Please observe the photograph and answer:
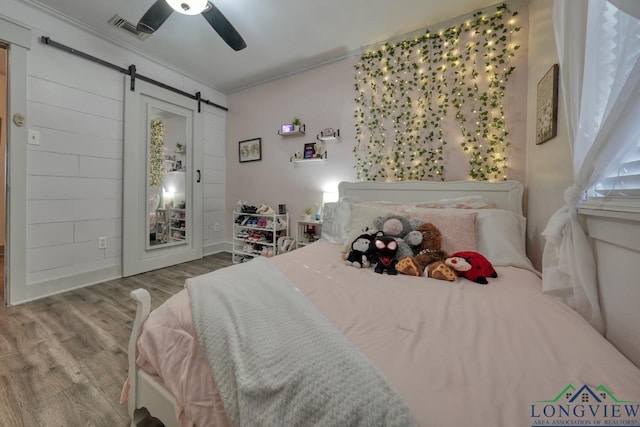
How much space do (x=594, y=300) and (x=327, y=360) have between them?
39.5 inches

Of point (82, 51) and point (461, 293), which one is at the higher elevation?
point (82, 51)

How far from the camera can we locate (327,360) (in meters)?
0.59

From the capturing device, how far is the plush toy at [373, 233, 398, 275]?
138cm

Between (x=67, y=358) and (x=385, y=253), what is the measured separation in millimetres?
1891

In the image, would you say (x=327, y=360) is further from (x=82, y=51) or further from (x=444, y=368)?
(x=82, y=51)

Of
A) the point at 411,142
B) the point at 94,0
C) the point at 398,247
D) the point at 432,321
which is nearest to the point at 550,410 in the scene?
the point at 432,321

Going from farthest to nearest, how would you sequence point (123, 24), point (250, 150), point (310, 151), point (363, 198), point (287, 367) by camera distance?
point (250, 150)
point (310, 151)
point (363, 198)
point (123, 24)
point (287, 367)

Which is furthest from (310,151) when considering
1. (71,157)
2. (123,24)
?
(71,157)

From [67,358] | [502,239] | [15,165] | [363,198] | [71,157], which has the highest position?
[71,157]

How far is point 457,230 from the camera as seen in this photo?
60.9 inches

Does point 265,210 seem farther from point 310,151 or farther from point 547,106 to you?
point 547,106

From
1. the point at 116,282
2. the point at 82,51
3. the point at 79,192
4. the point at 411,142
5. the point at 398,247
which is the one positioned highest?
the point at 82,51

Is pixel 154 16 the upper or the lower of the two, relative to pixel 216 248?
upper

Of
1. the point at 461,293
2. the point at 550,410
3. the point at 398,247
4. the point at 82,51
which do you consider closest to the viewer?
the point at 550,410
